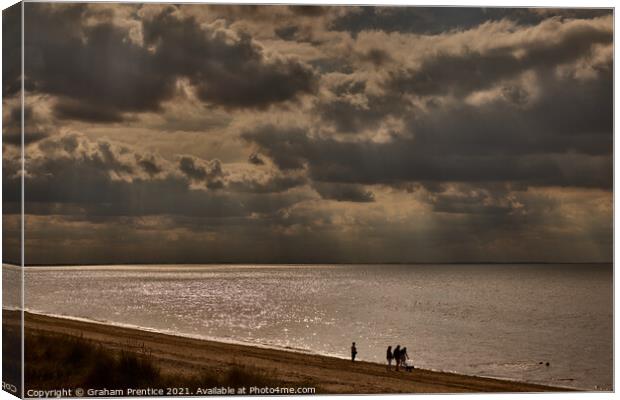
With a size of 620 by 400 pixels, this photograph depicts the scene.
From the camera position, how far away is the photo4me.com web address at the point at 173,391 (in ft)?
34.1

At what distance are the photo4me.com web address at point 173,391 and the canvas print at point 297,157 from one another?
0.02m

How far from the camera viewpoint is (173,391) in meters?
10.6

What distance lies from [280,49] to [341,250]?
2527 mm

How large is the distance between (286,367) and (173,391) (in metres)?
1.32

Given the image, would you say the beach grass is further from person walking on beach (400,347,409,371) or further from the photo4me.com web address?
person walking on beach (400,347,409,371)

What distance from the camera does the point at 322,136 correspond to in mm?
11297

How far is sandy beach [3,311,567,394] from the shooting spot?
1077 cm

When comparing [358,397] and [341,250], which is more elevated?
[341,250]

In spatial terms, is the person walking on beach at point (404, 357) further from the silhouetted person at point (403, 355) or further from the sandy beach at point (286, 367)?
the sandy beach at point (286, 367)

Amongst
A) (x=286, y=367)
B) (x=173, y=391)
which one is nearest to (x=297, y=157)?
(x=286, y=367)

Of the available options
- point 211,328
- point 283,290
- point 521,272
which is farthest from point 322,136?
point 521,272

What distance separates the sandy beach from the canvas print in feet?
0.13

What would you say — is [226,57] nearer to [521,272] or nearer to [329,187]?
[329,187]

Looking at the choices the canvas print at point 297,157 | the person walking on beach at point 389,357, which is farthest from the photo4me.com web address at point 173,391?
the person walking on beach at point 389,357
